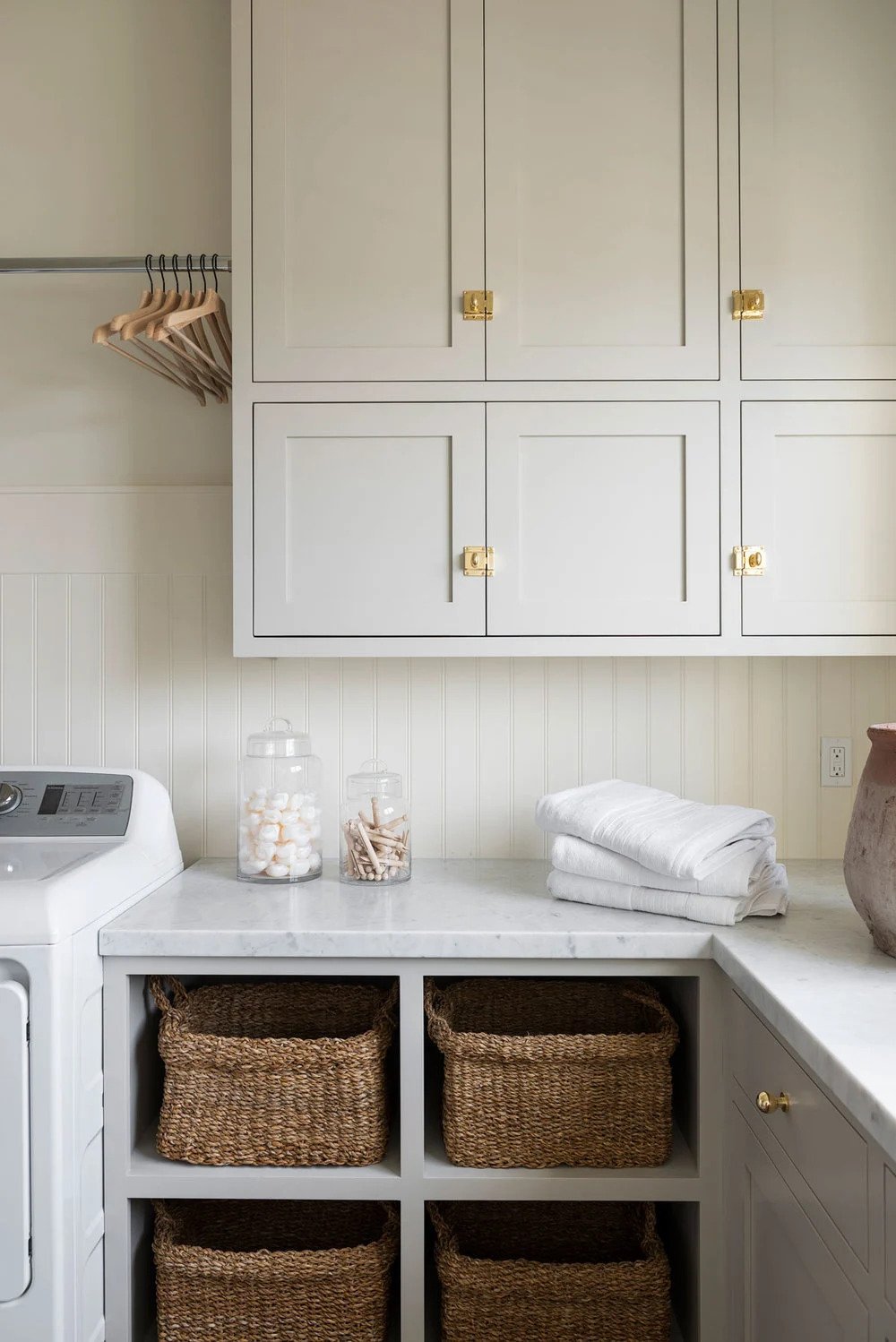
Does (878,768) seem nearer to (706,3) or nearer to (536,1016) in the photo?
(536,1016)

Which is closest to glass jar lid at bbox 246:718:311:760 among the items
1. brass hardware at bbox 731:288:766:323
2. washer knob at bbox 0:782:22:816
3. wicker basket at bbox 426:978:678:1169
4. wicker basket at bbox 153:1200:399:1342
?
washer knob at bbox 0:782:22:816

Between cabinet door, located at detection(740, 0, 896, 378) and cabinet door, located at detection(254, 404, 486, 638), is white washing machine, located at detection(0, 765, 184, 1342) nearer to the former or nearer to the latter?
cabinet door, located at detection(254, 404, 486, 638)

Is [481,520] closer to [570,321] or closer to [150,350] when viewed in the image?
[570,321]

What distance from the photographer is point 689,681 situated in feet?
6.82

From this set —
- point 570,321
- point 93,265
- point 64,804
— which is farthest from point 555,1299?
point 93,265

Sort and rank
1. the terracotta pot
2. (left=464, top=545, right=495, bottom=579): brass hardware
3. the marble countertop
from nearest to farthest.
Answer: the marble countertop
the terracotta pot
(left=464, top=545, right=495, bottom=579): brass hardware

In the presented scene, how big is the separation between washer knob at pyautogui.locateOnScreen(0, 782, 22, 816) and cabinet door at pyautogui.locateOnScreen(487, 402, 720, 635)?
38.2 inches

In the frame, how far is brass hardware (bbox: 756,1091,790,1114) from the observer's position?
3.94 ft

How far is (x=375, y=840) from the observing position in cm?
180

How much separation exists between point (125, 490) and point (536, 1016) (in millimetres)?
1369

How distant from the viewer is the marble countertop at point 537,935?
116 cm

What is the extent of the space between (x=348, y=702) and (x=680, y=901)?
0.85 metres

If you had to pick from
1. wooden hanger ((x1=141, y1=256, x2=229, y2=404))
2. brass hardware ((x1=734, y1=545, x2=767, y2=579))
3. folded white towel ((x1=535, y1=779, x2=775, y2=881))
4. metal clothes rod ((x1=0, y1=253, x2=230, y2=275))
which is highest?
metal clothes rod ((x1=0, y1=253, x2=230, y2=275))

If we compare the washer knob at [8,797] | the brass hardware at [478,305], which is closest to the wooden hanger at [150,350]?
the brass hardware at [478,305]
